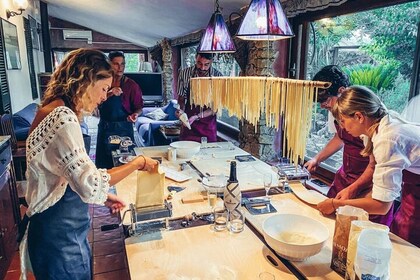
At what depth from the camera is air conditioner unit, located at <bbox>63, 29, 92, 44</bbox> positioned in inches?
359

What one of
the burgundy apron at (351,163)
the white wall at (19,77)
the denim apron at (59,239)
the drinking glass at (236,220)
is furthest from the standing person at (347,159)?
the white wall at (19,77)

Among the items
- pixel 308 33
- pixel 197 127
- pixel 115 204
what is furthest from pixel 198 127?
pixel 115 204

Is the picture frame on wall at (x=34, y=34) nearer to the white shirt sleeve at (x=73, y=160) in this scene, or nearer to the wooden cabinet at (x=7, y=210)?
the wooden cabinet at (x=7, y=210)

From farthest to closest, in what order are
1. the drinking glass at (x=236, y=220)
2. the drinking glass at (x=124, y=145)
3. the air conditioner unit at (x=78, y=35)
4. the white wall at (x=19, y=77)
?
1. the air conditioner unit at (x=78, y=35)
2. the white wall at (x=19, y=77)
3. the drinking glass at (x=124, y=145)
4. the drinking glass at (x=236, y=220)

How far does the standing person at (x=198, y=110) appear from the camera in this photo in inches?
→ 117

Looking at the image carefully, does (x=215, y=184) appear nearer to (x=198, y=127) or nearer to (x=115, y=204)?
(x=115, y=204)

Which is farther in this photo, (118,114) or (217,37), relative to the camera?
(118,114)

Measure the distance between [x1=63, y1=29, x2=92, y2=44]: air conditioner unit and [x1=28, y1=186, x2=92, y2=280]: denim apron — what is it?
9.15 metres

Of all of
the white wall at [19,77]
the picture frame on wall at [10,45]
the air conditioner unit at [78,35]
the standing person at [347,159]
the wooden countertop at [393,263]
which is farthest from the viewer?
the air conditioner unit at [78,35]

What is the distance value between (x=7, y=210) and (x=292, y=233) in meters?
2.17

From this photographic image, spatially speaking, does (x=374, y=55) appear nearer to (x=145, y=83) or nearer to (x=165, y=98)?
(x=165, y=98)

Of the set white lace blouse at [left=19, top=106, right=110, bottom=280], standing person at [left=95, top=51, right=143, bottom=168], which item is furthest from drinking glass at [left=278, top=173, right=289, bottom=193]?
standing person at [left=95, top=51, right=143, bottom=168]

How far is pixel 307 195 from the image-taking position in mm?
1662

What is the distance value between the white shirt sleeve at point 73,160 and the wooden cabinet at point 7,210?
150cm
